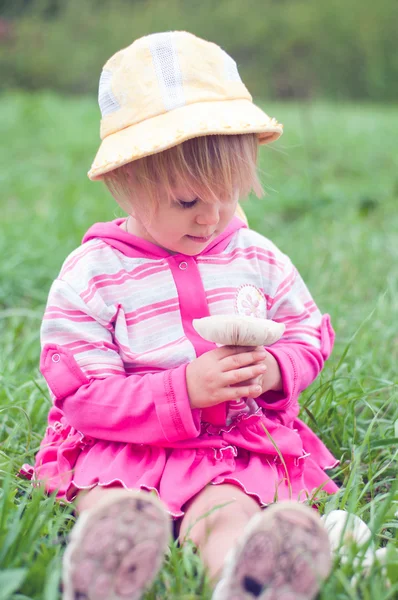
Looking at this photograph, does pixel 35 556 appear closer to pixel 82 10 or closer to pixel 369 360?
pixel 369 360

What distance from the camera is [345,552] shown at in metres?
1.29

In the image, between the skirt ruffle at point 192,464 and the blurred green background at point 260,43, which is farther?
the blurred green background at point 260,43

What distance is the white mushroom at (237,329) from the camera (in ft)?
4.49

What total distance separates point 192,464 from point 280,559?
50 cm

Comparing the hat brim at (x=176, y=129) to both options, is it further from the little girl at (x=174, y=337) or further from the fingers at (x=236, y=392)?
the fingers at (x=236, y=392)

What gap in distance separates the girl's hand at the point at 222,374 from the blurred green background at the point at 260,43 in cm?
1347

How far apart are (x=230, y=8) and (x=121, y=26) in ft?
7.86

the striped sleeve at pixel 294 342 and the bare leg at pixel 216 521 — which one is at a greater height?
the striped sleeve at pixel 294 342

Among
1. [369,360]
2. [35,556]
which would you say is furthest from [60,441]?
[369,360]

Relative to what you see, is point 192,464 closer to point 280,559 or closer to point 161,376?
point 161,376

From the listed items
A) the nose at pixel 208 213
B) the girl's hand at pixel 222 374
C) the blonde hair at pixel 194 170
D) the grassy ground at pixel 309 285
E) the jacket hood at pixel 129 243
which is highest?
the blonde hair at pixel 194 170

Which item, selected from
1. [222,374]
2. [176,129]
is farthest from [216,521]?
[176,129]

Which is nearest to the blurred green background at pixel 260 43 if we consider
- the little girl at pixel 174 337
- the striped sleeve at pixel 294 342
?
the striped sleeve at pixel 294 342

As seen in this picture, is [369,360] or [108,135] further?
[369,360]
